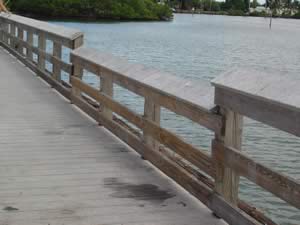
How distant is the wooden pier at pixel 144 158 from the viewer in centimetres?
407

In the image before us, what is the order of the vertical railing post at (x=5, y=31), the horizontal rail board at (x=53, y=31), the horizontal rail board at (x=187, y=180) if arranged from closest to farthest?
1. the horizontal rail board at (x=187, y=180)
2. the horizontal rail board at (x=53, y=31)
3. the vertical railing post at (x=5, y=31)

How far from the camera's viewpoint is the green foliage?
387 feet

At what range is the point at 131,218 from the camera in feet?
14.9

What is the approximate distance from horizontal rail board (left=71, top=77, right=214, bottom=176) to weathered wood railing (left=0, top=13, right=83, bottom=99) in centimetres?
189

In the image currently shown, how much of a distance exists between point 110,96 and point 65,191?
7.68ft

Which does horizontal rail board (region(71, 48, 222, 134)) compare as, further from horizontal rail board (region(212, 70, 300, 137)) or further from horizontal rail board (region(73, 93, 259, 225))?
horizontal rail board (region(73, 93, 259, 225))

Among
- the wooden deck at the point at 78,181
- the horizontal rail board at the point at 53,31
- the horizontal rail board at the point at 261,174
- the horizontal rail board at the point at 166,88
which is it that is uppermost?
the horizontal rail board at the point at 53,31

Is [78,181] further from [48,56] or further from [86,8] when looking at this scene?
[86,8]

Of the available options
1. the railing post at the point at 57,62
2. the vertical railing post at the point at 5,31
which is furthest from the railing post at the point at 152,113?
the vertical railing post at the point at 5,31

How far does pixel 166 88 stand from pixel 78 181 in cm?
108

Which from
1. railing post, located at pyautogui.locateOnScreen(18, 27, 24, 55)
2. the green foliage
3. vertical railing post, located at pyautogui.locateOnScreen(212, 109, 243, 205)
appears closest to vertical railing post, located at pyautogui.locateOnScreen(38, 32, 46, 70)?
railing post, located at pyautogui.locateOnScreen(18, 27, 24, 55)

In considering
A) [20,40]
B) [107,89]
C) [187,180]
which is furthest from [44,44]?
[187,180]

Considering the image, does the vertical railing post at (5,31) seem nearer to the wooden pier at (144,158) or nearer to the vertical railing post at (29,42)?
the vertical railing post at (29,42)

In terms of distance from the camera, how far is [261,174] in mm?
3986
